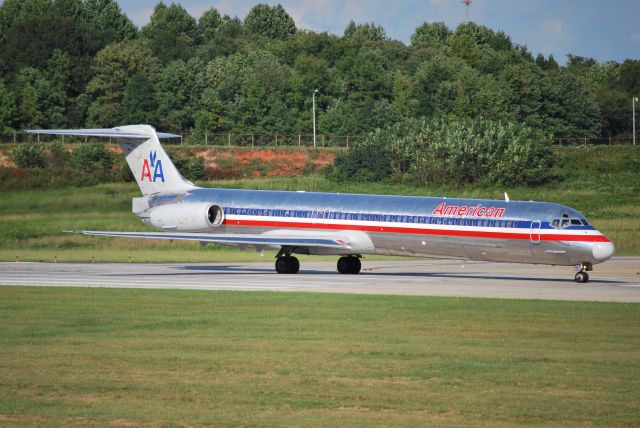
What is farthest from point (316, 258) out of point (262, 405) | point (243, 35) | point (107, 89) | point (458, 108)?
point (243, 35)

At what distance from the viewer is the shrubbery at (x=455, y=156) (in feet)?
270

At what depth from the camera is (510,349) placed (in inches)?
851

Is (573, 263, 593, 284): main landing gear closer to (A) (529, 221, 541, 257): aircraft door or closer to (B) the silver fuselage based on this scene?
(B) the silver fuselage

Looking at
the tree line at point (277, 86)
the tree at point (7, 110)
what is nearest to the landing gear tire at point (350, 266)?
the tree line at point (277, 86)

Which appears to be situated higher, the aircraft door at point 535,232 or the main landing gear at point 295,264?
the aircraft door at point 535,232

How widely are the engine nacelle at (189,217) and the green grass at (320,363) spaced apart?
13724 millimetres

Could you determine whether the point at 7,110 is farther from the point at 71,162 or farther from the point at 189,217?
the point at 189,217

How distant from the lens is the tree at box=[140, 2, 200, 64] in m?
134

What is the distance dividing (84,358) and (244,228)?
23.6 m

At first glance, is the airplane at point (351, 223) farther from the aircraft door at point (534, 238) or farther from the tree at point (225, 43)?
the tree at point (225, 43)

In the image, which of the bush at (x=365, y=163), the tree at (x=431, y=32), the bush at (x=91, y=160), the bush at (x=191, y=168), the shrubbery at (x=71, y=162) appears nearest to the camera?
the shrubbery at (x=71, y=162)

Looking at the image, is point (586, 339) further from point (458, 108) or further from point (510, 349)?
point (458, 108)

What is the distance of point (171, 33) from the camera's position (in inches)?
5837

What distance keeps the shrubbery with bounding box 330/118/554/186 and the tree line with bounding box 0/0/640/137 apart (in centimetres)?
1416
